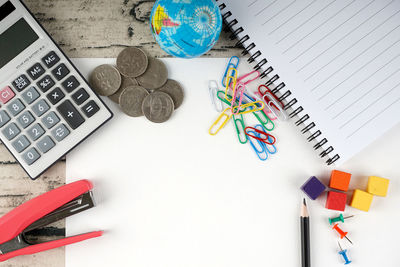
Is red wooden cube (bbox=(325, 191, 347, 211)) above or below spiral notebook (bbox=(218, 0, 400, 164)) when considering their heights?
below

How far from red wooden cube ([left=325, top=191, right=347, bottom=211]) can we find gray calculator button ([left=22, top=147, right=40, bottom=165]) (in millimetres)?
485

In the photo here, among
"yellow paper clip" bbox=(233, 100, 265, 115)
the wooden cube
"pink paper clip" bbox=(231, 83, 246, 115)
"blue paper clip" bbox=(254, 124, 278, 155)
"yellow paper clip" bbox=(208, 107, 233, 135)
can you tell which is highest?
"pink paper clip" bbox=(231, 83, 246, 115)

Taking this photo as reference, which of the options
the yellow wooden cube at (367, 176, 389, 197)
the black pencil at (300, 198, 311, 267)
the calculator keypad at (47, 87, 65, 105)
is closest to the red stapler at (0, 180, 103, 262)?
the calculator keypad at (47, 87, 65, 105)

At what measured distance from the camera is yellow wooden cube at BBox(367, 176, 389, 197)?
0.64 m

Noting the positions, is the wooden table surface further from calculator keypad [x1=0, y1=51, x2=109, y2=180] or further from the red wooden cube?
the red wooden cube

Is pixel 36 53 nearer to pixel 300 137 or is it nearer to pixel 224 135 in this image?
pixel 224 135

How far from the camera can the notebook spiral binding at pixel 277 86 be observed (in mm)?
623

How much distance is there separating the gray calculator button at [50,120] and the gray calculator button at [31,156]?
0.14 ft

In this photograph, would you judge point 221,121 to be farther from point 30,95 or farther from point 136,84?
point 30,95

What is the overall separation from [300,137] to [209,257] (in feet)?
0.86

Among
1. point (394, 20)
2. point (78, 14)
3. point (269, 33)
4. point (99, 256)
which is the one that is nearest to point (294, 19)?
point (269, 33)

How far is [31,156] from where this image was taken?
1.87 ft

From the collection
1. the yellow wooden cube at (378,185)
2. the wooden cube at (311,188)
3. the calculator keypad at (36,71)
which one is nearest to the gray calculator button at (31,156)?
the calculator keypad at (36,71)

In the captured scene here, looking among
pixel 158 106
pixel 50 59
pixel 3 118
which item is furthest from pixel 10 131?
pixel 158 106
